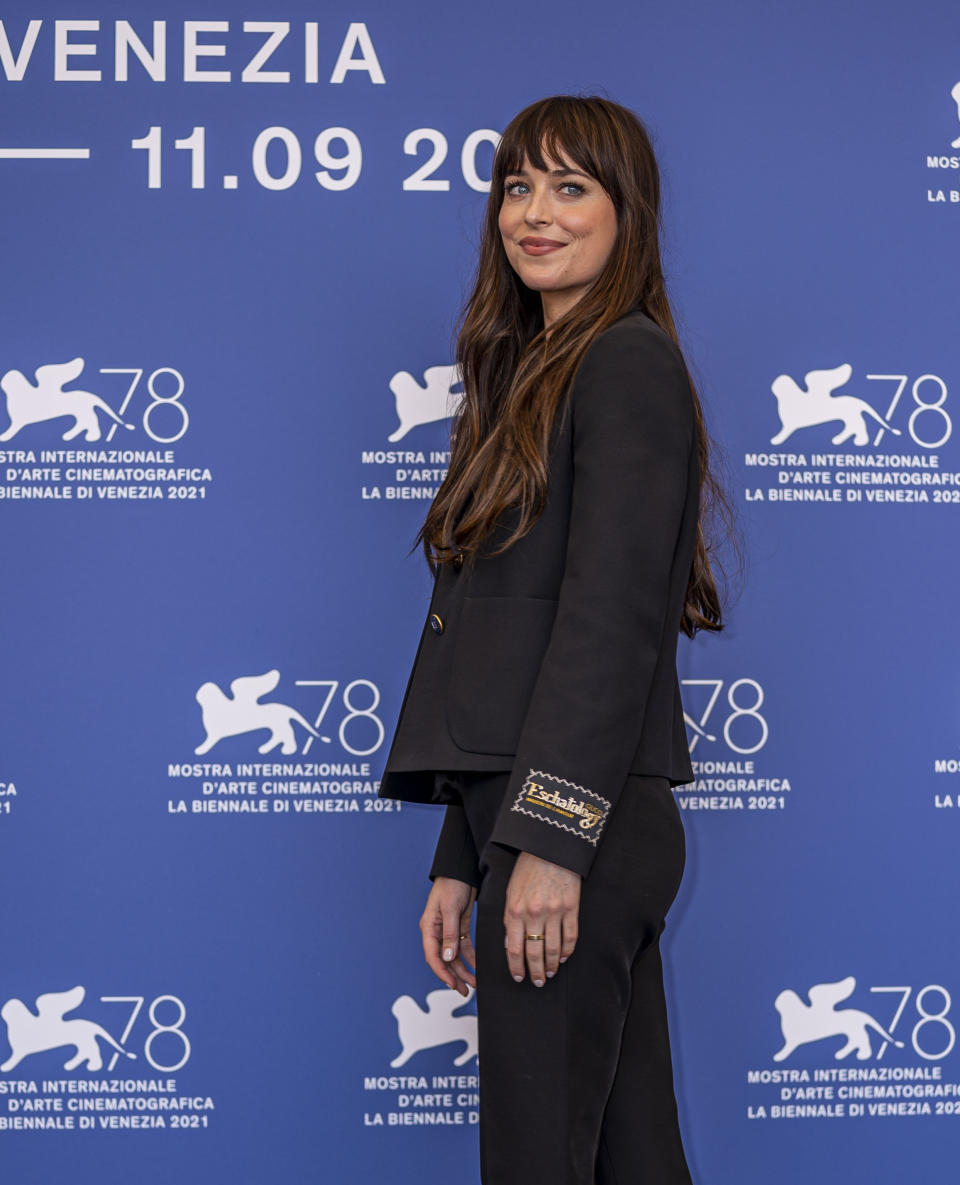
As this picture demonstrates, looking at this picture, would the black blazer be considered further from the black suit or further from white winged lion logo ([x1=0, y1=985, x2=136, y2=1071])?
white winged lion logo ([x1=0, y1=985, x2=136, y2=1071])

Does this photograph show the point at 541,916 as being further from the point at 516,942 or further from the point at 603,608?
the point at 603,608

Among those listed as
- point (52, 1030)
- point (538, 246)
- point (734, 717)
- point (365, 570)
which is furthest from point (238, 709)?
point (538, 246)

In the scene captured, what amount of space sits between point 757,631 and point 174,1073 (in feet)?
4.24

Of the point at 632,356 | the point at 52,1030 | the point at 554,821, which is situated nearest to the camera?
the point at 554,821

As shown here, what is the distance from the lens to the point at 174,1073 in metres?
2.14

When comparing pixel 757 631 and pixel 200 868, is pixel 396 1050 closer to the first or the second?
pixel 200 868

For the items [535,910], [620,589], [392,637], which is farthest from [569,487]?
[392,637]

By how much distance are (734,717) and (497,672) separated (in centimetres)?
102

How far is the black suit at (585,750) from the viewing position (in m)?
1.22

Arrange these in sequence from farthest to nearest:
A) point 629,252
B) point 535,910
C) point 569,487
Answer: point 629,252, point 569,487, point 535,910

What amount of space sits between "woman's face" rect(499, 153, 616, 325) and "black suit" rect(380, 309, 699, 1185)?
0.39 ft

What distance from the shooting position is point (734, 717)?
7.27ft

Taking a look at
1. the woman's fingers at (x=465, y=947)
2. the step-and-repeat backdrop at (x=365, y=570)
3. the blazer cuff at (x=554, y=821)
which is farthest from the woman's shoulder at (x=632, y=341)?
the step-and-repeat backdrop at (x=365, y=570)

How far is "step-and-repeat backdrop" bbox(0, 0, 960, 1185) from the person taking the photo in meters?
2.14
